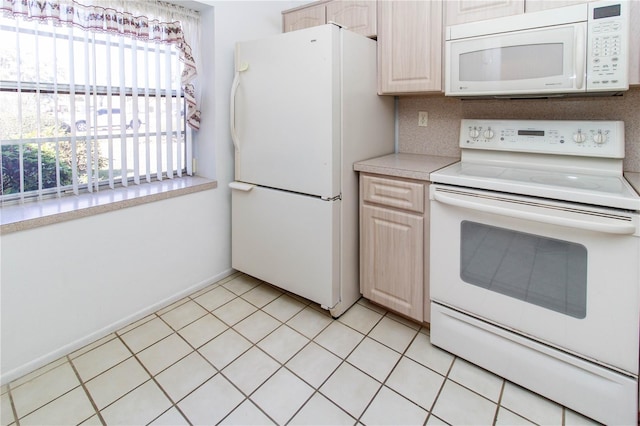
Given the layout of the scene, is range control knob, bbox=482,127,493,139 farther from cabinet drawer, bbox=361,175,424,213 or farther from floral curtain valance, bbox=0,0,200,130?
floral curtain valance, bbox=0,0,200,130

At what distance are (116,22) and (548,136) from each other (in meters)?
2.29

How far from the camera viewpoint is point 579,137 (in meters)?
1.67

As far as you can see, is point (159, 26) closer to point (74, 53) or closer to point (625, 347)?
point (74, 53)

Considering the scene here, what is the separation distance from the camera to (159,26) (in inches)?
83.0

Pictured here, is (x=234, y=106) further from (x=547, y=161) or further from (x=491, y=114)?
(x=547, y=161)

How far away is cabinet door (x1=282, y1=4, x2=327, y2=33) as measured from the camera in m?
2.40

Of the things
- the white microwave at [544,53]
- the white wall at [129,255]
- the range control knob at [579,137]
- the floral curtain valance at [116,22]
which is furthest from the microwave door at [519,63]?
the floral curtain valance at [116,22]

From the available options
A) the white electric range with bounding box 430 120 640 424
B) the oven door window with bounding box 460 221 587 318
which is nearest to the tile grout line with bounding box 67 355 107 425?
the white electric range with bounding box 430 120 640 424

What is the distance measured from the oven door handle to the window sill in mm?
1531

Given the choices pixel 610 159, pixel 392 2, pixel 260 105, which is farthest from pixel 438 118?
pixel 260 105

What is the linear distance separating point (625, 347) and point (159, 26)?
2.69 meters

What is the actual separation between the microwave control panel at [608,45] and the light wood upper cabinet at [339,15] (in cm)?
109

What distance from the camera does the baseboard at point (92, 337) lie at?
162cm

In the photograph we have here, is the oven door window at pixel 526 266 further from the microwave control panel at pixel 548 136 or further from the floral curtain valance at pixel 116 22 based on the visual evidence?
the floral curtain valance at pixel 116 22
